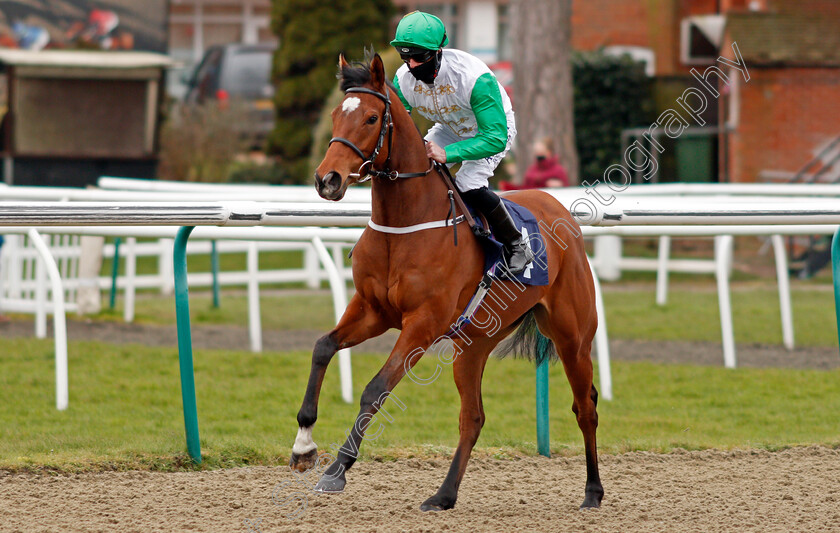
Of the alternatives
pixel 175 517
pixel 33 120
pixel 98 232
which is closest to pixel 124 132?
pixel 33 120

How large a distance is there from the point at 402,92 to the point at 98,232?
2413 millimetres

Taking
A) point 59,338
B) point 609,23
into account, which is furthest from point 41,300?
point 609,23

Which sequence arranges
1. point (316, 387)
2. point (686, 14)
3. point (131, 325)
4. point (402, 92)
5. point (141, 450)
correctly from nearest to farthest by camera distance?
point (316, 387) < point (402, 92) < point (141, 450) < point (131, 325) < point (686, 14)

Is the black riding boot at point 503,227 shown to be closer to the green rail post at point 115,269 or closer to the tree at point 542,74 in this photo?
the green rail post at point 115,269

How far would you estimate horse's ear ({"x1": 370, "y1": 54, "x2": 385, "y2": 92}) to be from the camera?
13.0 ft

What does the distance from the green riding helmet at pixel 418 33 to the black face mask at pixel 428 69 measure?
0.06 m

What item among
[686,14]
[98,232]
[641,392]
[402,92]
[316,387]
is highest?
[686,14]

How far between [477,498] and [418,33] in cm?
193

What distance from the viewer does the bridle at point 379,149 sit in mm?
3850

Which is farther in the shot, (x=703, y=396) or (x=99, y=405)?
(x=703, y=396)

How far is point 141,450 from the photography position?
16.9 ft

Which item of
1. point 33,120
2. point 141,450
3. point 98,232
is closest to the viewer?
point 141,450

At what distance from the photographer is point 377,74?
3990mm

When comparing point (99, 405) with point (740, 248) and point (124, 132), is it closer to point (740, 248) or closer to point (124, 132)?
point (124, 132)
